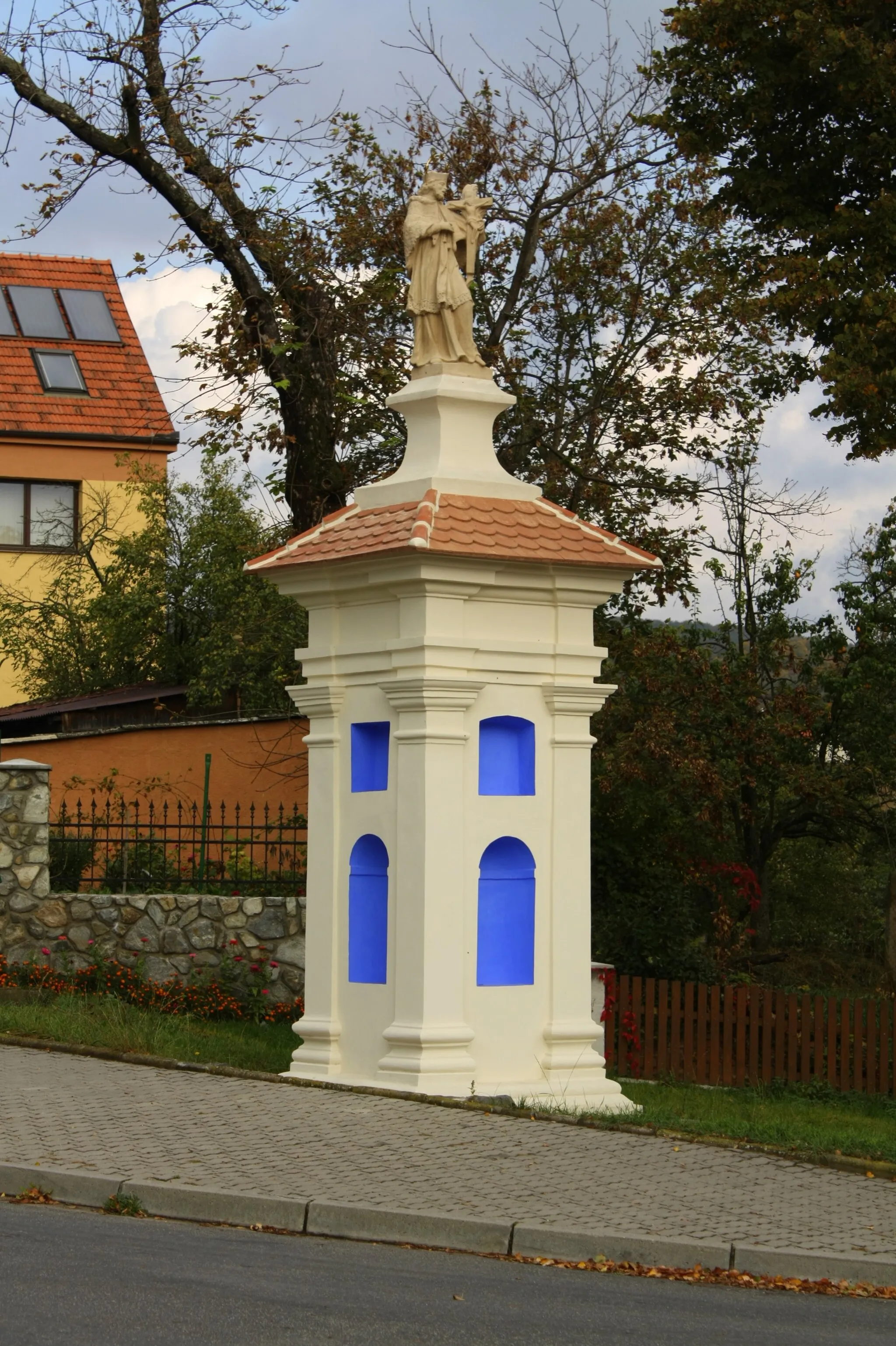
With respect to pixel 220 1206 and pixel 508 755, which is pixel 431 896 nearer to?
pixel 508 755

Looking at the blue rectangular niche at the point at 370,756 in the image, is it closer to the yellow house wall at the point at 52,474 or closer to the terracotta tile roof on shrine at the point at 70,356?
the terracotta tile roof on shrine at the point at 70,356

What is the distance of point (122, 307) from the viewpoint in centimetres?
3859

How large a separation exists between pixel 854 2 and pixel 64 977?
11.5m

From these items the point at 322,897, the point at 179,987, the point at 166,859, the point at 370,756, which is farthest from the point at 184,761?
the point at 370,756

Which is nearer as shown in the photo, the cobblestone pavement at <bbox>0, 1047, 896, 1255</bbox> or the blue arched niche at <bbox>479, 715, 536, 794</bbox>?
the cobblestone pavement at <bbox>0, 1047, 896, 1255</bbox>

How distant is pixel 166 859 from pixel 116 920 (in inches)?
36.8

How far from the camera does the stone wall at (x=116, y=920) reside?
15.5m

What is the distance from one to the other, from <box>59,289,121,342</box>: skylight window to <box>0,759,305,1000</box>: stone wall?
75.2 feet

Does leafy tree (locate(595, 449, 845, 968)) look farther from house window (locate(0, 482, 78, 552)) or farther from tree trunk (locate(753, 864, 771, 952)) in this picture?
house window (locate(0, 482, 78, 552))

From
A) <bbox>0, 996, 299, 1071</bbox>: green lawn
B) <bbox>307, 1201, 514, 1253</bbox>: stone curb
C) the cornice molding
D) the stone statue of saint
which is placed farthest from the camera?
<bbox>0, 996, 299, 1071</bbox>: green lawn

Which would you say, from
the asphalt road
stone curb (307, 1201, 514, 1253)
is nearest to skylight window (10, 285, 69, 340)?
the asphalt road

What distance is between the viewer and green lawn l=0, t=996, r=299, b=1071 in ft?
42.4

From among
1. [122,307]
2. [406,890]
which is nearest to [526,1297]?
[406,890]

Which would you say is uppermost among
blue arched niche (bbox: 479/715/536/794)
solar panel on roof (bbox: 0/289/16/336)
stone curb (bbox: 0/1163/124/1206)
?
solar panel on roof (bbox: 0/289/16/336)
